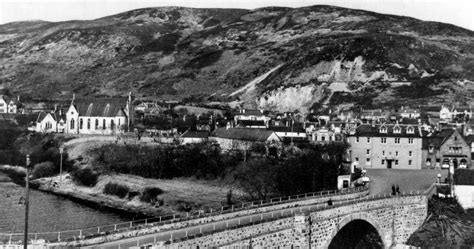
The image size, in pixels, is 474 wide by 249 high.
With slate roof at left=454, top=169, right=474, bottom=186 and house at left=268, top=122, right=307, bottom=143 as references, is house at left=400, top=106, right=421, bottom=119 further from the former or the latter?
slate roof at left=454, top=169, right=474, bottom=186

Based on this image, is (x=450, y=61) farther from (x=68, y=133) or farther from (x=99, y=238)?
(x=99, y=238)

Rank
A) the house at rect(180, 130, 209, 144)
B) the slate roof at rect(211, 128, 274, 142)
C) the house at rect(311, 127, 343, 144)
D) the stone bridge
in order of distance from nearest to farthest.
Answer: the stone bridge
the slate roof at rect(211, 128, 274, 142)
the house at rect(311, 127, 343, 144)
the house at rect(180, 130, 209, 144)

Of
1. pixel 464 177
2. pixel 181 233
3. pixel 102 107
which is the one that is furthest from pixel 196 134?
pixel 181 233

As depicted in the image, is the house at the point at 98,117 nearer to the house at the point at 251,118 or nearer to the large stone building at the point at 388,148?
the house at the point at 251,118

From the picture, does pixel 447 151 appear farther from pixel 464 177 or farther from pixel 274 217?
pixel 274 217

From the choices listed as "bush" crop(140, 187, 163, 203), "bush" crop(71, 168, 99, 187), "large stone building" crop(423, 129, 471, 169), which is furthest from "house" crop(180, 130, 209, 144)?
"large stone building" crop(423, 129, 471, 169)

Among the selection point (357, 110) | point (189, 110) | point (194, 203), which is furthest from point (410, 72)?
point (194, 203)

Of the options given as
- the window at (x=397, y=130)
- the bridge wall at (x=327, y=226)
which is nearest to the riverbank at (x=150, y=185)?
the window at (x=397, y=130)
